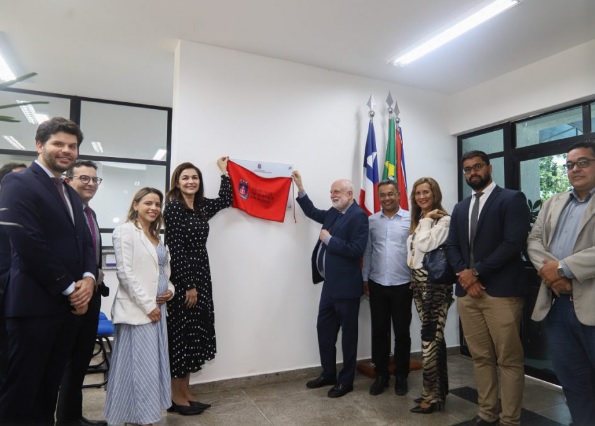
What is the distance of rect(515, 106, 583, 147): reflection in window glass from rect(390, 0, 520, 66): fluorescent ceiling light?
1.24 m

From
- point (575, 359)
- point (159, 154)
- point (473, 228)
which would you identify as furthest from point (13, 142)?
point (575, 359)

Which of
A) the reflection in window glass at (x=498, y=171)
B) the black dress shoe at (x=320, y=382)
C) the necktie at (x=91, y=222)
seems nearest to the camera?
the necktie at (x=91, y=222)

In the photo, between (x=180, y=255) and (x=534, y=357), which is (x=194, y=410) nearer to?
(x=180, y=255)

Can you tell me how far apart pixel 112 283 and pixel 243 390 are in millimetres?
2253

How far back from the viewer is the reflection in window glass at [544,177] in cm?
331

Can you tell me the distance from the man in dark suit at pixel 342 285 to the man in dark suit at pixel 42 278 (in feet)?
5.59

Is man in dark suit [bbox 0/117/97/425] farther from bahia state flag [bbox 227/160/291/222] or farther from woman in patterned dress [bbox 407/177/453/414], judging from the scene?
woman in patterned dress [bbox 407/177/453/414]

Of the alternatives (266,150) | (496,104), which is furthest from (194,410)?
(496,104)

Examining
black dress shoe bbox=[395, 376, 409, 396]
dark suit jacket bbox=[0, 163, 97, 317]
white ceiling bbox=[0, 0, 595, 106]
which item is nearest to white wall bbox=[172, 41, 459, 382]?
white ceiling bbox=[0, 0, 595, 106]

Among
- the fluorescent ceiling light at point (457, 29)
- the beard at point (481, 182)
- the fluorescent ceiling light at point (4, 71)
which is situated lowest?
the beard at point (481, 182)

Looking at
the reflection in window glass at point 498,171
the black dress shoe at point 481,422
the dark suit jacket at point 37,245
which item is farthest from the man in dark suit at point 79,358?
the reflection in window glass at point 498,171

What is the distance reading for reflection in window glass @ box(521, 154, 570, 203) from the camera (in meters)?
3.31

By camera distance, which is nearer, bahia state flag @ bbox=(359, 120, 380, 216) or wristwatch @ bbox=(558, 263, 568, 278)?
wristwatch @ bbox=(558, 263, 568, 278)

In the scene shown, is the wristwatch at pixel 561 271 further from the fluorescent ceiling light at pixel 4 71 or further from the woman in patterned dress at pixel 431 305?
the fluorescent ceiling light at pixel 4 71
